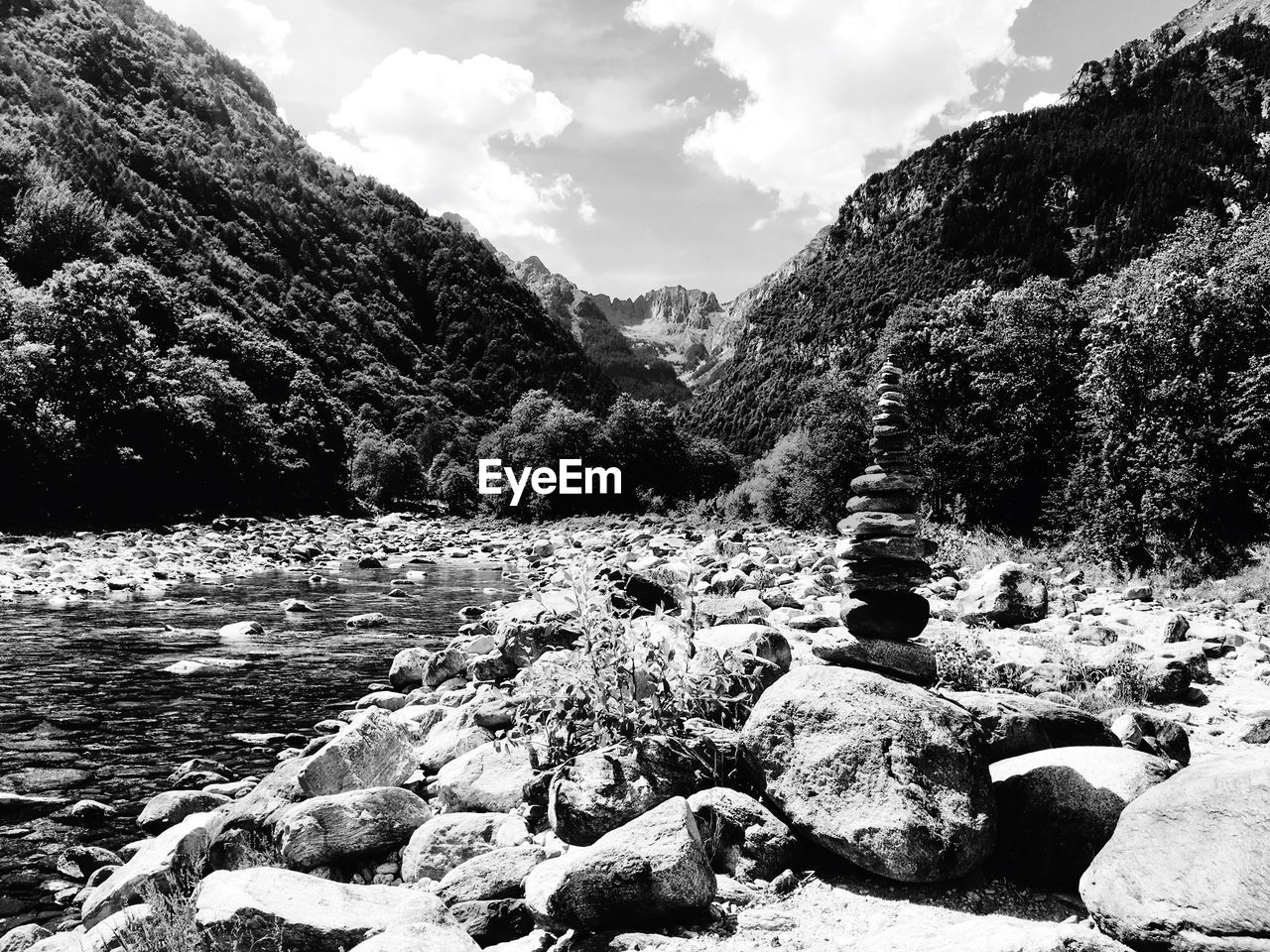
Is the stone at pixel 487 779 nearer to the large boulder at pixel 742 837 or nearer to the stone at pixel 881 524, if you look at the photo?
the large boulder at pixel 742 837

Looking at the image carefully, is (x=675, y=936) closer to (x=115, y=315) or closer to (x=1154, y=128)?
(x=115, y=315)

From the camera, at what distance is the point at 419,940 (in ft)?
12.6

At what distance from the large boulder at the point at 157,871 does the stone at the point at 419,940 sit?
239 cm

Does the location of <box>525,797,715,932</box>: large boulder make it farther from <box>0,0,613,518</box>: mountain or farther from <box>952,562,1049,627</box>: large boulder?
<box>0,0,613,518</box>: mountain

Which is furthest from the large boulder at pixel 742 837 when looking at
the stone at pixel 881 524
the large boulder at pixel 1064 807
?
the stone at pixel 881 524

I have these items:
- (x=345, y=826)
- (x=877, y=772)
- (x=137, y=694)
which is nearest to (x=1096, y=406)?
(x=877, y=772)

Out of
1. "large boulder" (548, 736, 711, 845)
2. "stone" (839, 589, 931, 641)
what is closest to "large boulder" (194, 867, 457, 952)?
"large boulder" (548, 736, 711, 845)

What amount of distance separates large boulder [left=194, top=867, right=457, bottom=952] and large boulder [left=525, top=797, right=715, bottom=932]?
2.73ft

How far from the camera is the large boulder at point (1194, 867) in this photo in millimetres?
3041

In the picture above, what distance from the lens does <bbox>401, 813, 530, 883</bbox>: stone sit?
5.35 meters

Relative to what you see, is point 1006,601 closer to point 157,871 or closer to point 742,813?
point 742,813

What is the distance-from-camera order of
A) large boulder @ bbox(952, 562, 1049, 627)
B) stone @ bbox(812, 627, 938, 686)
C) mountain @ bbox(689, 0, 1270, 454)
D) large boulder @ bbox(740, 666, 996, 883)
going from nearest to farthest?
large boulder @ bbox(740, 666, 996, 883), stone @ bbox(812, 627, 938, 686), large boulder @ bbox(952, 562, 1049, 627), mountain @ bbox(689, 0, 1270, 454)

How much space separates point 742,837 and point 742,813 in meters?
0.14

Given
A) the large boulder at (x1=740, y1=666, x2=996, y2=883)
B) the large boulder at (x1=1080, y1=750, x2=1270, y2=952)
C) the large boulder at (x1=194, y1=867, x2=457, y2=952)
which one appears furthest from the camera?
the large boulder at (x1=740, y1=666, x2=996, y2=883)
